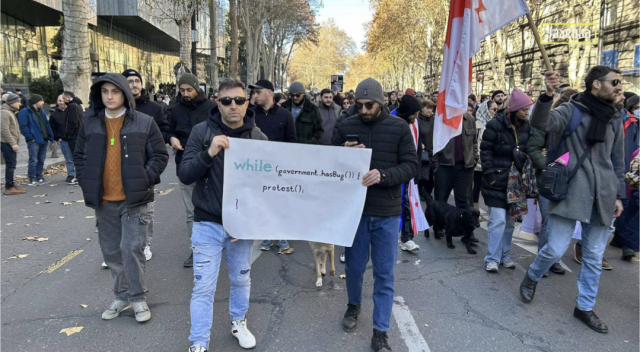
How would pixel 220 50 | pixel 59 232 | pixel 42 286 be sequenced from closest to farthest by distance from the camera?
1. pixel 42 286
2. pixel 59 232
3. pixel 220 50

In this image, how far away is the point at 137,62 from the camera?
38.7 metres

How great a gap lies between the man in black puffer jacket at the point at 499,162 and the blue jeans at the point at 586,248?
3.25 ft

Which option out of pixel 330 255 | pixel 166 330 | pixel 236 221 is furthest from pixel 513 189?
pixel 166 330

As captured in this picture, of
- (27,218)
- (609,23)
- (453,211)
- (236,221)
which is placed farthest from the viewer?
(609,23)

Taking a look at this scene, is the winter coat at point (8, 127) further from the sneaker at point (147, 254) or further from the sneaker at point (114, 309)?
the sneaker at point (114, 309)

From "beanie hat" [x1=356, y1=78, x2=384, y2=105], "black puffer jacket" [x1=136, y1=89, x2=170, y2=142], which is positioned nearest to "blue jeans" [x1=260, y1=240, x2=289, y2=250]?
"black puffer jacket" [x1=136, y1=89, x2=170, y2=142]

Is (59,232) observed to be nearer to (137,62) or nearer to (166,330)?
(166,330)

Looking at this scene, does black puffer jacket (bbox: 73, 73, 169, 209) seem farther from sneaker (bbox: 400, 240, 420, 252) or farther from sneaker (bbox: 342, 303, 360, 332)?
sneaker (bbox: 400, 240, 420, 252)

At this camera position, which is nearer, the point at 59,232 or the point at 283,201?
the point at 283,201

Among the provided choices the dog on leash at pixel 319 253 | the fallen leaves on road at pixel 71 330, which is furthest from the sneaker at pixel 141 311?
the dog on leash at pixel 319 253

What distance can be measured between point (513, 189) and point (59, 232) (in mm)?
6224

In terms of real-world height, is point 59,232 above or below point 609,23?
below

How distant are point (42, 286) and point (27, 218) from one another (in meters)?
3.40

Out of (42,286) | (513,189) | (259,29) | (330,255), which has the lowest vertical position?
(42,286)
